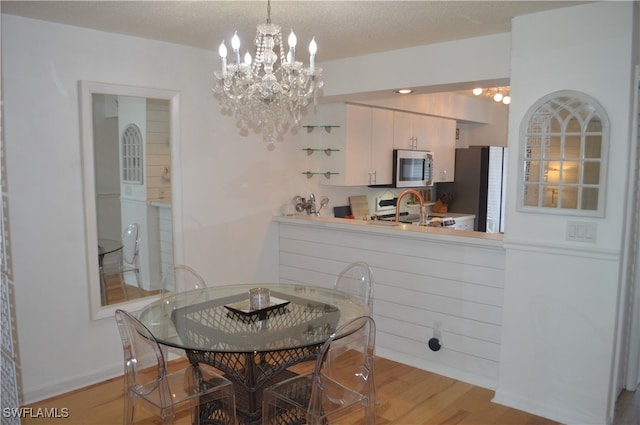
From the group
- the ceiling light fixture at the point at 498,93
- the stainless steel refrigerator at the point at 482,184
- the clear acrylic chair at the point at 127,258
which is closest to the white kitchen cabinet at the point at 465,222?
the stainless steel refrigerator at the point at 482,184

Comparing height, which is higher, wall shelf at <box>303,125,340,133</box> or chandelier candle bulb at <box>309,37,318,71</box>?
chandelier candle bulb at <box>309,37,318,71</box>

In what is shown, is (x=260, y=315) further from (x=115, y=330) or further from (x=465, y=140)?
(x=465, y=140)

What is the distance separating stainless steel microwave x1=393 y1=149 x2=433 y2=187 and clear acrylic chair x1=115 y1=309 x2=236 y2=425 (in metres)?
3.46

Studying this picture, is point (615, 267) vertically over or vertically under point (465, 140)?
under

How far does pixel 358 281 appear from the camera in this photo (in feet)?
11.7

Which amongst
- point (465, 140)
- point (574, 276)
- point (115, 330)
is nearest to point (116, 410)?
point (115, 330)

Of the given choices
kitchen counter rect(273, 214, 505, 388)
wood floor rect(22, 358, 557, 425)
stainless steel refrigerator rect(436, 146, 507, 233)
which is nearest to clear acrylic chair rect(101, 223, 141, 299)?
wood floor rect(22, 358, 557, 425)

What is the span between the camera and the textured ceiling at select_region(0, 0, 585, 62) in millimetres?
2756

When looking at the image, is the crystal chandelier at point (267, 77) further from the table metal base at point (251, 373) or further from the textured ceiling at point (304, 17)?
the table metal base at point (251, 373)

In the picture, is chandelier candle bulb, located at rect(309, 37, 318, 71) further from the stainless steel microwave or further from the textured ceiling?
the stainless steel microwave

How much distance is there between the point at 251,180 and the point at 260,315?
197 cm

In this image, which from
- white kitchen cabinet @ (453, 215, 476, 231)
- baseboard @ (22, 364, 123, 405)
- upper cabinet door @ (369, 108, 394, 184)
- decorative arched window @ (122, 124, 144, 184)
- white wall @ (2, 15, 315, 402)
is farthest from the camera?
white kitchen cabinet @ (453, 215, 476, 231)

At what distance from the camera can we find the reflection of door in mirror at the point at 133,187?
11.5ft

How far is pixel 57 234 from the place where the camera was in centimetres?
330
